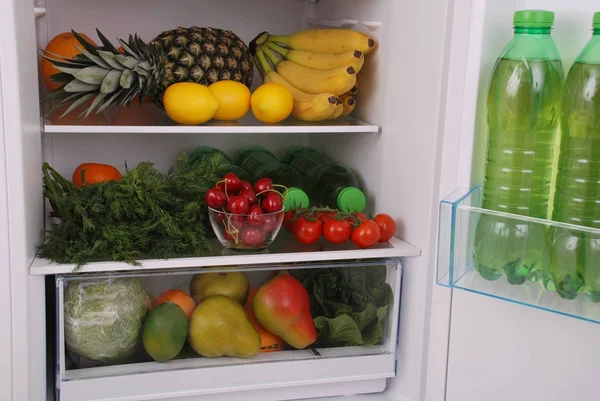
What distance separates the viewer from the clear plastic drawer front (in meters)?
1.34

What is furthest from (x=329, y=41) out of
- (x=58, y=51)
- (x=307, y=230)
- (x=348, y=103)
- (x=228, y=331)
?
(x=228, y=331)

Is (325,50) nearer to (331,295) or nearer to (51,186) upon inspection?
(331,295)

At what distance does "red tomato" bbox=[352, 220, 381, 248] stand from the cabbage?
1.51ft

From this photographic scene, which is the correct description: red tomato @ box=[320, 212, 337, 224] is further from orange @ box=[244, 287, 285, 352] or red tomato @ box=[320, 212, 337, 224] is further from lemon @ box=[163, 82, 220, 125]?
lemon @ box=[163, 82, 220, 125]

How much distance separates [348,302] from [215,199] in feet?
1.24

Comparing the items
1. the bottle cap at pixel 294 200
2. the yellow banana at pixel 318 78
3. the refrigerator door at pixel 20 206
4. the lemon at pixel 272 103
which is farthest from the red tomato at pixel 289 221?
the refrigerator door at pixel 20 206

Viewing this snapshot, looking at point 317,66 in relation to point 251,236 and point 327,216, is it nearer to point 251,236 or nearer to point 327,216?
point 327,216

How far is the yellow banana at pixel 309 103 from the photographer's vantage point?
1.59 metres

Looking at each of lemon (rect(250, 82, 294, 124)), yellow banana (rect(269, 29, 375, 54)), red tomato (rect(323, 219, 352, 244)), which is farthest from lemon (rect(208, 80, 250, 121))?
red tomato (rect(323, 219, 352, 244))

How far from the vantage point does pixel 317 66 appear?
1.68 metres

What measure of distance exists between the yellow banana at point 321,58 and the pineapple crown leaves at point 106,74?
382 millimetres

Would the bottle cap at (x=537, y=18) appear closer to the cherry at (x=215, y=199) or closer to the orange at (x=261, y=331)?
the cherry at (x=215, y=199)

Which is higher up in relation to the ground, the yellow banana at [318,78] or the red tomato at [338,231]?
the yellow banana at [318,78]

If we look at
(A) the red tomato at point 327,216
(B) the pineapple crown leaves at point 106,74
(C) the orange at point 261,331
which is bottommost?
(C) the orange at point 261,331
